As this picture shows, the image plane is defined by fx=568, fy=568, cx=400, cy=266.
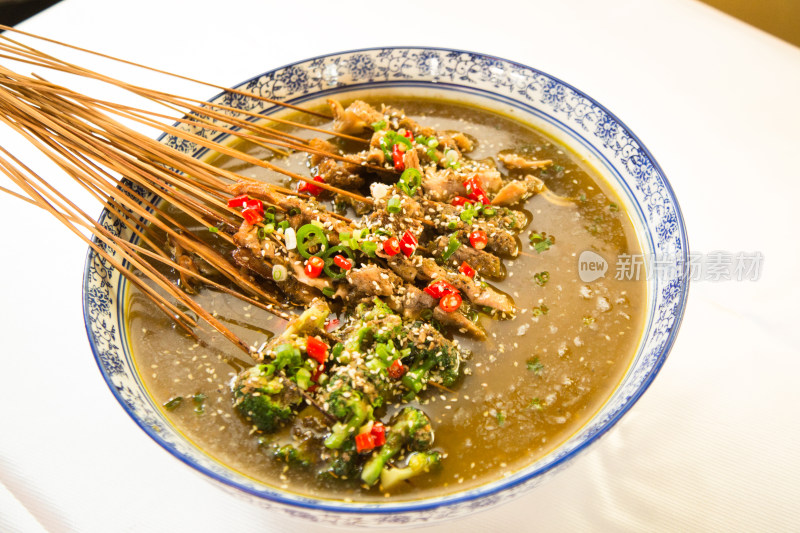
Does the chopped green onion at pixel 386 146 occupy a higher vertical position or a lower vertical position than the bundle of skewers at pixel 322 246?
higher

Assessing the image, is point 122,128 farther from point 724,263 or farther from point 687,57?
point 687,57

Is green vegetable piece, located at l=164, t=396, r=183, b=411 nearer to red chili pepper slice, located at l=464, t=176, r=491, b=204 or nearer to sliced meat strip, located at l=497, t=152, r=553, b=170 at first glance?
red chili pepper slice, located at l=464, t=176, r=491, b=204

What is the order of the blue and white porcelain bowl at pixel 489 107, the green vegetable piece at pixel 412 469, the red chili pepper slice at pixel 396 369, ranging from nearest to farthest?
the blue and white porcelain bowl at pixel 489 107 → the green vegetable piece at pixel 412 469 → the red chili pepper slice at pixel 396 369

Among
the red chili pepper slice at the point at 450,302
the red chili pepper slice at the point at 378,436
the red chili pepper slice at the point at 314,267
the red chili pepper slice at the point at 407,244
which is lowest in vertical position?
the red chili pepper slice at the point at 378,436

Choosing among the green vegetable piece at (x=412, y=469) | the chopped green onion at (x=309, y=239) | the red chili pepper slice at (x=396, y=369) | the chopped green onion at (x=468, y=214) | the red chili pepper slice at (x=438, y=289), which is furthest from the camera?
the chopped green onion at (x=468, y=214)

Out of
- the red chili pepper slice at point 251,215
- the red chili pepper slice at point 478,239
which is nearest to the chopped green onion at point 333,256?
the red chili pepper slice at point 251,215

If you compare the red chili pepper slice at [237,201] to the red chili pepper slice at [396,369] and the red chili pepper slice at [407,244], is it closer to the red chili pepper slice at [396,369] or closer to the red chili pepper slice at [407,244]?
the red chili pepper slice at [407,244]

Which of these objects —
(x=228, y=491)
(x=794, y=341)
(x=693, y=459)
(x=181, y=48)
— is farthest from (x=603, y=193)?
(x=181, y=48)
